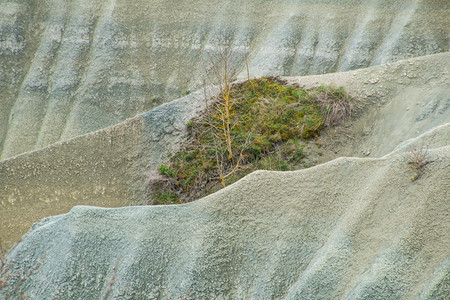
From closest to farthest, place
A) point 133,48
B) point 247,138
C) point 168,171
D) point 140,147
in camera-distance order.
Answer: point 247,138 < point 168,171 < point 140,147 < point 133,48

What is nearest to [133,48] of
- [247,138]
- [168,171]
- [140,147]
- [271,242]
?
[140,147]

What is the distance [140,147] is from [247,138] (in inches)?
200

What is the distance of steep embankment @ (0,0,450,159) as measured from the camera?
1032 inches

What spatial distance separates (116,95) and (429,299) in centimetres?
2400

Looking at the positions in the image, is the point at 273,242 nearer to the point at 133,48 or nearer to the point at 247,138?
the point at 247,138

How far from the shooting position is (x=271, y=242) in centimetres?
1055

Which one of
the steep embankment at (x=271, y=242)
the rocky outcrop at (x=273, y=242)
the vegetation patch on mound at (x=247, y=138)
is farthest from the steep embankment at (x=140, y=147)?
the steep embankment at (x=271, y=242)

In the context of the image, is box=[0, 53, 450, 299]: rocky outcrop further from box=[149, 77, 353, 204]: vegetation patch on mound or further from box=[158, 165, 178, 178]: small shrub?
box=[158, 165, 178, 178]: small shrub

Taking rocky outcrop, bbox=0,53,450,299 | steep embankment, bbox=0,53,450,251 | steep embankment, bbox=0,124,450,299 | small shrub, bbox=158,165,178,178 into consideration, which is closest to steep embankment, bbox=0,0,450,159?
steep embankment, bbox=0,53,450,251

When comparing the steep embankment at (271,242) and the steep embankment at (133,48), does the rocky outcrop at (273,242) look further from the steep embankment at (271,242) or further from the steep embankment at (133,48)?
the steep embankment at (133,48)

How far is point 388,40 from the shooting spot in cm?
2456

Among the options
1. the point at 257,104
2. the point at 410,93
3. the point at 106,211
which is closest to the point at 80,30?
the point at 257,104

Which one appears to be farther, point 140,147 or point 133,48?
point 133,48

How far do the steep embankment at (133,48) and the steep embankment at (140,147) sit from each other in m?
8.26
